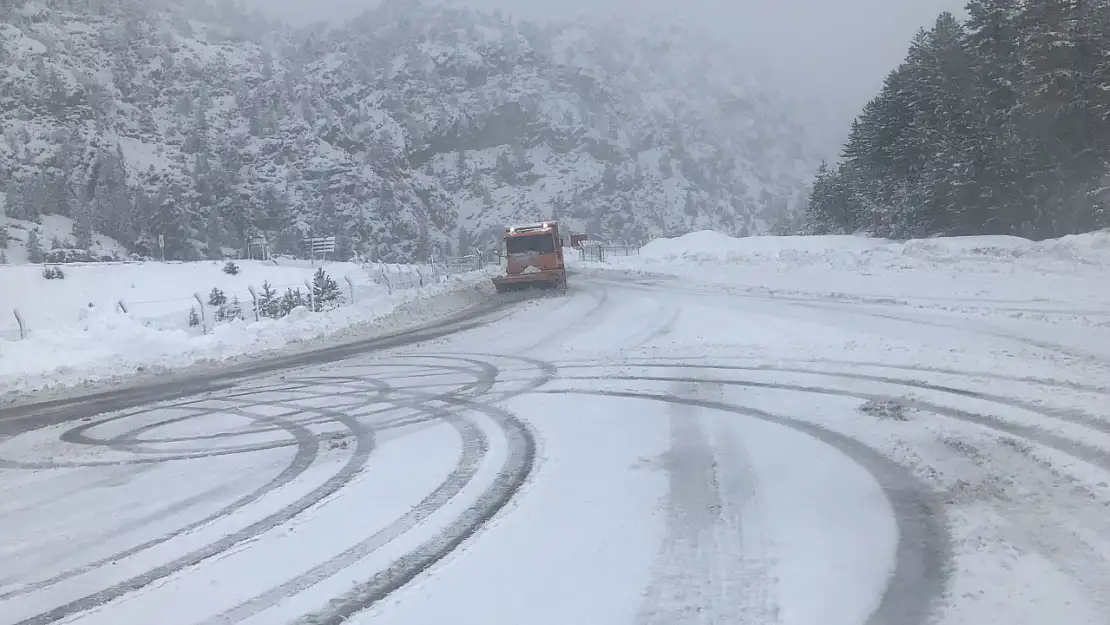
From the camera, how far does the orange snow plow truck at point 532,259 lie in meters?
33.5

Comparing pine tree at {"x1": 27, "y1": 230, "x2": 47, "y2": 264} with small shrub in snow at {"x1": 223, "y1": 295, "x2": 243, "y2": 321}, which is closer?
small shrub in snow at {"x1": 223, "y1": 295, "x2": 243, "y2": 321}

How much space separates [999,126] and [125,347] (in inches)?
1640

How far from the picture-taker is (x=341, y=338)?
19.8 m

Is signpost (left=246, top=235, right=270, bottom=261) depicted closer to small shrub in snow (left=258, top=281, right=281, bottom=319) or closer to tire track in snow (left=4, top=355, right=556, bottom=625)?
small shrub in snow (left=258, top=281, right=281, bottom=319)

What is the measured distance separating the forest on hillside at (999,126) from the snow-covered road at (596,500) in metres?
29.8

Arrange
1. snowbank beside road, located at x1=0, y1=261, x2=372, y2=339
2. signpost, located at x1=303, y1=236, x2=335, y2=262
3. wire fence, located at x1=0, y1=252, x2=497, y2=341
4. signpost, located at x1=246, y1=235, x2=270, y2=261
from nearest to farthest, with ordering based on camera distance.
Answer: wire fence, located at x1=0, y1=252, x2=497, y2=341 < snowbank beside road, located at x1=0, y1=261, x2=372, y2=339 < signpost, located at x1=303, y1=236, x2=335, y2=262 < signpost, located at x1=246, y1=235, x2=270, y2=261

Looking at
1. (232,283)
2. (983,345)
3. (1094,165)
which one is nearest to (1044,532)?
(983,345)

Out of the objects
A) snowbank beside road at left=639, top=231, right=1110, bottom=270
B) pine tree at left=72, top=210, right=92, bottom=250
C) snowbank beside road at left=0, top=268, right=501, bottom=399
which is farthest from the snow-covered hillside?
snowbank beside road at left=0, top=268, right=501, bottom=399

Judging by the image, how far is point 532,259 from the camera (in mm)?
33625

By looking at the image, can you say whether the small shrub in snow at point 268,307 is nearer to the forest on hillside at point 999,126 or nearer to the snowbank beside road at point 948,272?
the snowbank beside road at point 948,272

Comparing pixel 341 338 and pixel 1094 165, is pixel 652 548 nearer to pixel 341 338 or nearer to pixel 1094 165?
pixel 341 338

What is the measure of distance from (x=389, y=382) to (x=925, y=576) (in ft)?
30.1

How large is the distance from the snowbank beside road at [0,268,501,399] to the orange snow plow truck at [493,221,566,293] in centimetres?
1194

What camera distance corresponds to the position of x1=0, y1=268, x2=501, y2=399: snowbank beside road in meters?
14.7
